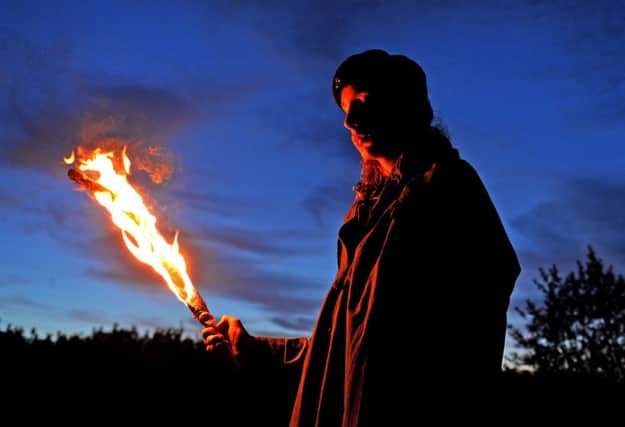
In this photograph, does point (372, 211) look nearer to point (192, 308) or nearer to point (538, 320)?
point (192, 308)

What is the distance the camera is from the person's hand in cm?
338

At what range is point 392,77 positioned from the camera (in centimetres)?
299

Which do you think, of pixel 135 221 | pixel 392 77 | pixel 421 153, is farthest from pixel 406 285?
pixel 135 221

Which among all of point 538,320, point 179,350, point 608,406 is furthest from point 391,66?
point 538,320

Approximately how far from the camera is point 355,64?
10.2ft

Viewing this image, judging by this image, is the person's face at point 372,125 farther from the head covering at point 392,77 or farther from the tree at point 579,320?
the tree at point 579,320

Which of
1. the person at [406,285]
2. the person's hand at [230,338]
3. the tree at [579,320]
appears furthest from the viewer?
the tree at [579,320]

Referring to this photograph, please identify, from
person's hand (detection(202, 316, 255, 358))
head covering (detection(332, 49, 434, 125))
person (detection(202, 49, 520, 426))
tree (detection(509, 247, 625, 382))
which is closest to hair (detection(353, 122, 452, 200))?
person (detection(202, 49, 520, 426))

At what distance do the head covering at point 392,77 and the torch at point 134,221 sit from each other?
6.10 ft

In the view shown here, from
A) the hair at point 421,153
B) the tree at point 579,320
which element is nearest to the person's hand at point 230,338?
the hair at point 421,153

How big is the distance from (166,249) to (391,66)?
223cm

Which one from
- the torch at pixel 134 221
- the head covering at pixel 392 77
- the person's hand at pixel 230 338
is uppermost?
the head covering at pixel 392 77

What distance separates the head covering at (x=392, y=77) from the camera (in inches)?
118

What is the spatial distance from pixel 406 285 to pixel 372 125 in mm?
1109
